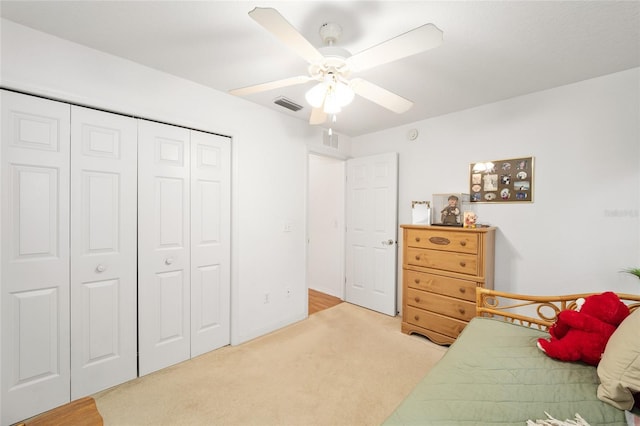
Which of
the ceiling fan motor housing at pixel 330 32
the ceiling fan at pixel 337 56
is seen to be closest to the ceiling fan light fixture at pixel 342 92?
the ceiling fan at pixel 337 56

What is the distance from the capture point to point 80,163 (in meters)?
1.89

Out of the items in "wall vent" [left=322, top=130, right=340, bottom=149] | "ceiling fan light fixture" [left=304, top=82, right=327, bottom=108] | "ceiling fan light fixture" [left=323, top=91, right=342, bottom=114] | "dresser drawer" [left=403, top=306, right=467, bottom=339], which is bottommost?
"dresser drawer" [left=403, top=306, right=467, bottom=339]

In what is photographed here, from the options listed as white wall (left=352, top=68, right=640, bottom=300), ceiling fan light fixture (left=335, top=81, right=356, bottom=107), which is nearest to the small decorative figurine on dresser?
white wall (left=352, top=68, right=640, bottom=300)

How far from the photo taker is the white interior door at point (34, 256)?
165 centimetres

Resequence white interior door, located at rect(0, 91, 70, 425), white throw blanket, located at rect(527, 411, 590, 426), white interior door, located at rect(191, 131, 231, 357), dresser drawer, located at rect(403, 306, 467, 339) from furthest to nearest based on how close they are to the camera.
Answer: dresser drawer, located at rect(403, 306, 467, 339), white interior door, located at rect(191, 131, 231, 357), white interior door, located at rect(0, 91, 70, 425), white throw blanket, located at rect(527, 411, 590, 426)

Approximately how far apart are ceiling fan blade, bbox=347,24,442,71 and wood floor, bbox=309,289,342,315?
3.08 meters

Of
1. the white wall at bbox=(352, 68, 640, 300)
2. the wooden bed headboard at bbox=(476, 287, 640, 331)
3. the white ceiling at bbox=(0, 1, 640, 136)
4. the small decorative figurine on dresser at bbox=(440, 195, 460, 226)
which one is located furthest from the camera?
the small decorative figurine on dresser at bbox=(440, 195, 460, 226)

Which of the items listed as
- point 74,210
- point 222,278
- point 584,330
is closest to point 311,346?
point 222,278

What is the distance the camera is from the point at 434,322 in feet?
8.96

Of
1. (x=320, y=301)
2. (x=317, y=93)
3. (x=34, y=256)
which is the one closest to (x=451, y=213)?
(x=317, y=93)

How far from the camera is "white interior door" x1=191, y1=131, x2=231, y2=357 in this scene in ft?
8.06

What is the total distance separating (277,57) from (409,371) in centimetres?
275

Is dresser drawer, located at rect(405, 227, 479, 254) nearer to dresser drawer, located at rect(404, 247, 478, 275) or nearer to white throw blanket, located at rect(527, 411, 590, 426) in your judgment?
dresser drawer, located at rect(404, 247, 478, 275)

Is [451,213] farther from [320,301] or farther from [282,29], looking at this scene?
[282,29]
